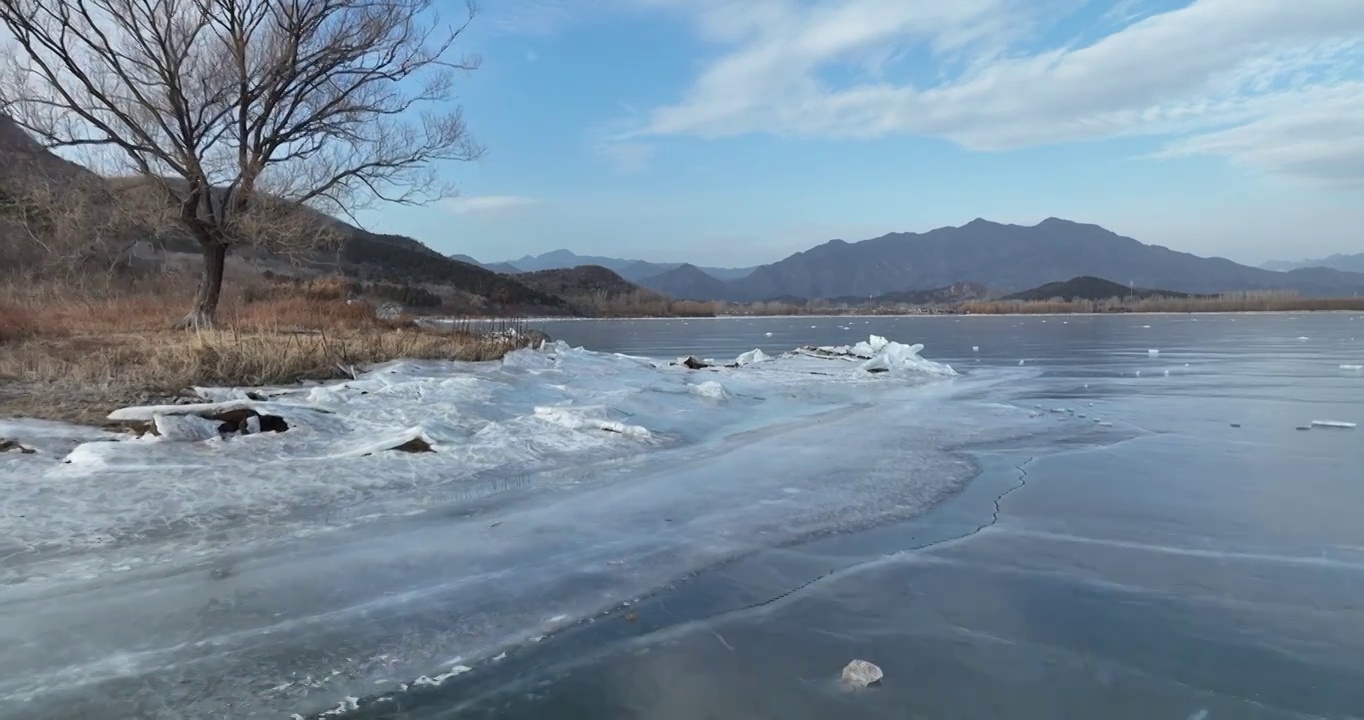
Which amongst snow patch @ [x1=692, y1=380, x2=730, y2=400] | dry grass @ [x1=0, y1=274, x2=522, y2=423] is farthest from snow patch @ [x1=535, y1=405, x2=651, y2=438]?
dry grass @ [x1=0, y1=274, x2=522, y2=423]

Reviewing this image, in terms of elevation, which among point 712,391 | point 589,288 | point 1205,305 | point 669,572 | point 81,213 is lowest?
point 669,572

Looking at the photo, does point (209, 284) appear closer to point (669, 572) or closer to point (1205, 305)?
point (669, 572)

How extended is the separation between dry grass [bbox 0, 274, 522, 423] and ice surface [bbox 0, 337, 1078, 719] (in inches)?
32.4

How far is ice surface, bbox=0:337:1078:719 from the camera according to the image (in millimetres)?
2957

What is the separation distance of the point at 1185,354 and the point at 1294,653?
67.0 ft

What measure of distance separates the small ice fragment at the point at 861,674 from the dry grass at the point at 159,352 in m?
6.64

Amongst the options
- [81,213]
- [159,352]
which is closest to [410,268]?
[81,213]

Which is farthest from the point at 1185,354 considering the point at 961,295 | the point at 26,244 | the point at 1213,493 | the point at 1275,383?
the point at 961,295

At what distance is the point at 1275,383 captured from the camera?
12500mm

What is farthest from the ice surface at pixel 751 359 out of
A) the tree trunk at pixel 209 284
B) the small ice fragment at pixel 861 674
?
the small ice fragment at pixel 861 674

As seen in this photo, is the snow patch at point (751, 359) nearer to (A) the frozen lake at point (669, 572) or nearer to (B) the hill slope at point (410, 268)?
(B) the hill slope at point (410, 268)

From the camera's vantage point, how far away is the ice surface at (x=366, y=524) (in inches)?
116

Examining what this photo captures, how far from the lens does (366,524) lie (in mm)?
4715

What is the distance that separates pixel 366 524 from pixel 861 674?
3.14 metres
